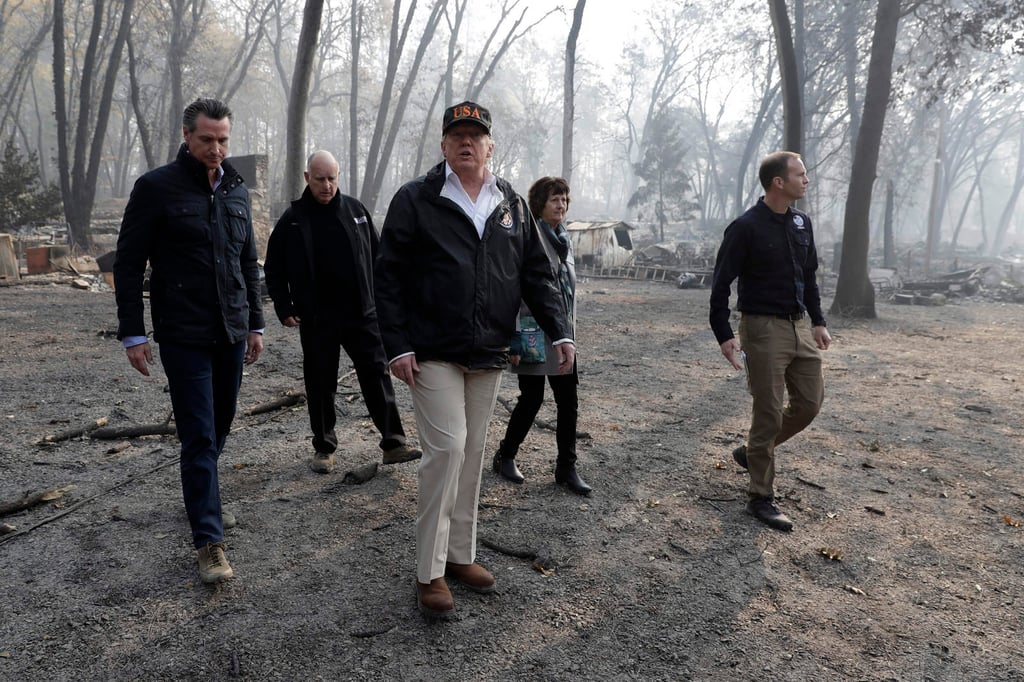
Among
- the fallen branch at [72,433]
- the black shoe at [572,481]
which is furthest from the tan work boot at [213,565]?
the fallen branch at [72,433]

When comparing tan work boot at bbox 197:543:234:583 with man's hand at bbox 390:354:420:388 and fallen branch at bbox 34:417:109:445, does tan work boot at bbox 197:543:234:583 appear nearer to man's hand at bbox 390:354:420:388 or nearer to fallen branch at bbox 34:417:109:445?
man's hand at bbox 390:354:420:388

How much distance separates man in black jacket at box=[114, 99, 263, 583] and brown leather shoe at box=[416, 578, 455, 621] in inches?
40.1

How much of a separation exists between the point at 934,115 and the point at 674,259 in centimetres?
2545

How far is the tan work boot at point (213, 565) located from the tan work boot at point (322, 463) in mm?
1467

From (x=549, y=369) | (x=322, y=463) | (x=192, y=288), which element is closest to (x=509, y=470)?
(x=549, y=369)

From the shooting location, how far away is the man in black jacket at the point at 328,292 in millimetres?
4848

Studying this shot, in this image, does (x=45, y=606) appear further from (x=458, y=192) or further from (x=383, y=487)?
(x=458, y=192)

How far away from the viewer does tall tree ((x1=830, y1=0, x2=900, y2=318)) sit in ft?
49.3

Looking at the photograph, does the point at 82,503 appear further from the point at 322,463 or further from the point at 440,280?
the point at 440,280

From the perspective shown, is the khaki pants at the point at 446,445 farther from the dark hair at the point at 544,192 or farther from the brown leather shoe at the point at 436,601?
the dark hair at the point at 544,192

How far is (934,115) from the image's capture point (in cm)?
4306

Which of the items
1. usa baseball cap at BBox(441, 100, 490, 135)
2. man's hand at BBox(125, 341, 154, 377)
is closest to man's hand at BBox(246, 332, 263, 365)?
man's hand at BBox(125, 341, 154, 377)

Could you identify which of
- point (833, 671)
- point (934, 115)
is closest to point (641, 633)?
point (833, 671)

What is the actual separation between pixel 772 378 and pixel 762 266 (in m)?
0.68
